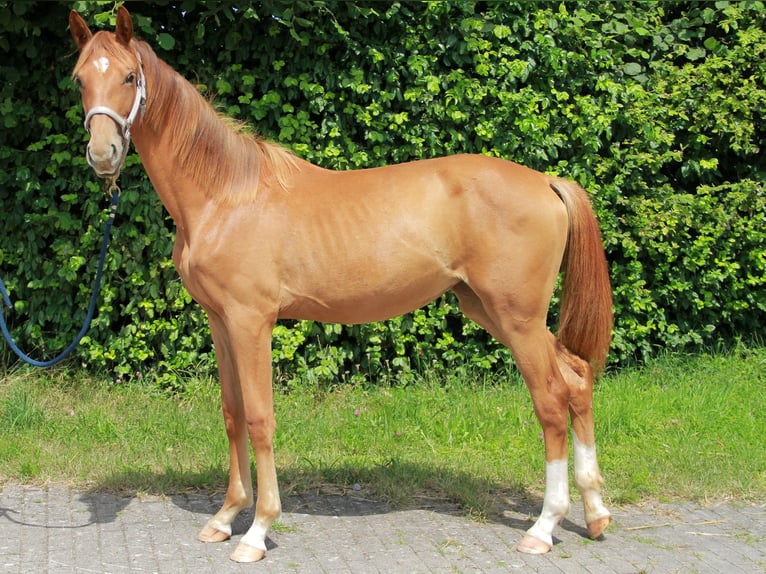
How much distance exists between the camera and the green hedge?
19.1 ft

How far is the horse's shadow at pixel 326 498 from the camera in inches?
169

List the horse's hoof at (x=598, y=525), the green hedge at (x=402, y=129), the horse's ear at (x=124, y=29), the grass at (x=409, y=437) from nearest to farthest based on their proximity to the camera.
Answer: the horse's ear at (x=124, y=29)
the horse's hoof at (x=598, y=525)
the grass at (x=409, y=437)
the green hedge at (x=402, y=129)

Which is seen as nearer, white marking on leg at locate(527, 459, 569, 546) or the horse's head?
the horse's head

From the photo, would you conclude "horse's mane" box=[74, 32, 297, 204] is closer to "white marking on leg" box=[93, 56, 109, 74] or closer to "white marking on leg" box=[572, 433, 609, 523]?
"white marking on leg" box=[93, 56, 109, 74]

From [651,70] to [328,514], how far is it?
14.9ft

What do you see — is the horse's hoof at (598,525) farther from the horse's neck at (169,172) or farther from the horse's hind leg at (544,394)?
the horse's neck at (169,172)

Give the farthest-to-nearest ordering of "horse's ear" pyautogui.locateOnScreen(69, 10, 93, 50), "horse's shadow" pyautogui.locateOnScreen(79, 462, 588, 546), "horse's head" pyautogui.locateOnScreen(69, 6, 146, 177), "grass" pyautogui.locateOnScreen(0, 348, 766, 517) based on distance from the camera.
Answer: "grass" pyautogui.locateOnScreen(0, 348, 766, 517)
"horse's shadow" pyautogui.locateOnScreen(79, 462, 588, 546)
"horse's ear" pyautogui.locateOnScreen(69, 10, 93, 50)
"horse's head" pyautogui.locateOnScreen(69, 6, 146, 177)

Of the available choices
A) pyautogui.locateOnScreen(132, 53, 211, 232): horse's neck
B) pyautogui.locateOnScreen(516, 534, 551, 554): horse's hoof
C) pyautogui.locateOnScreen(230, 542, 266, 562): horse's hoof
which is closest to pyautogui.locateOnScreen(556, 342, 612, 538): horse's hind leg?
pyautogui.locateOnScreen(516, 534, 551, 554): horse's hoof

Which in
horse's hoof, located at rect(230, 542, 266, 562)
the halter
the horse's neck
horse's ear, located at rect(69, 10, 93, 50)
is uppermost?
horse's ear, located at rect(69, 10, 93, 50)

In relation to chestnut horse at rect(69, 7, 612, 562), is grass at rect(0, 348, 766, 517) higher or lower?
lower

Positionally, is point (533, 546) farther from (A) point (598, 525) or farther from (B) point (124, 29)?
(B) point (124, 29)

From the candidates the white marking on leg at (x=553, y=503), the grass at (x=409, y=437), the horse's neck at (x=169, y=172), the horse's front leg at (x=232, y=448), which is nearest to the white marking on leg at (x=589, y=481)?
the white marking on leg at (x=553, y=503)

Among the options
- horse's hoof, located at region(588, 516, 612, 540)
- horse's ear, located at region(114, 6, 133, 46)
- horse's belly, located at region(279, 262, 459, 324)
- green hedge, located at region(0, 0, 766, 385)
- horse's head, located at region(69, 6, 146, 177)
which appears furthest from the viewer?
green hedge, located at region(0, 0, 766, 385)

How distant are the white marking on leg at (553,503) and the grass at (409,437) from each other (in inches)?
18.7
